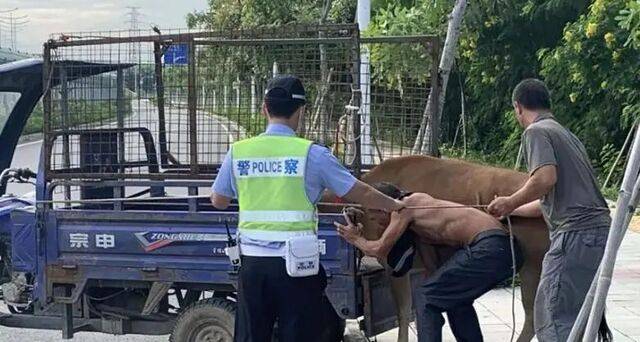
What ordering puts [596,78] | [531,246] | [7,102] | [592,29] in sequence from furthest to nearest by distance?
[596,78], [592,29], [7,102], [531,246]

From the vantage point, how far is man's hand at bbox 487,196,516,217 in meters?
5.07

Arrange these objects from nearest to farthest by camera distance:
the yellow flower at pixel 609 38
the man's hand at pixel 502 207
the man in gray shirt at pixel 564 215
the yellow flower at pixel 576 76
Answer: the man in gray shirt at pixel 564 215
the man's hand at pixel 502 207
the yellow flower at pixel 609 38
the yellow flower at pixel 576 76

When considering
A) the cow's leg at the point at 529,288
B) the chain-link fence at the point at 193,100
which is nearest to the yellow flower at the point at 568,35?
the chain-link fence at the point at 193,100

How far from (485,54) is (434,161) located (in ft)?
44.8

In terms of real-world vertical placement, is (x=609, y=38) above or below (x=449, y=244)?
above

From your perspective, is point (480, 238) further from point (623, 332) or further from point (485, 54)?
point (485, 54)

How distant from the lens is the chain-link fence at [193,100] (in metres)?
6.04

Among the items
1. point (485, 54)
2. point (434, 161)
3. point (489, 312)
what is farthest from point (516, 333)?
point (485, 54)

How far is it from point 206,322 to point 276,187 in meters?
1.84

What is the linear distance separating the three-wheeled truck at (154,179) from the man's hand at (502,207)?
0.93 m

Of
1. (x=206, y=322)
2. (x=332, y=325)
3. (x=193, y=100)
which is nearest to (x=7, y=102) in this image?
(x=193, y=100)

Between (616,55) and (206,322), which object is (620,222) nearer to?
(206,322)

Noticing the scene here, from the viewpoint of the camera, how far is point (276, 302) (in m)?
4.63

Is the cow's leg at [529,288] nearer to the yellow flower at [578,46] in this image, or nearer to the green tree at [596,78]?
the green tree at [596,78]
